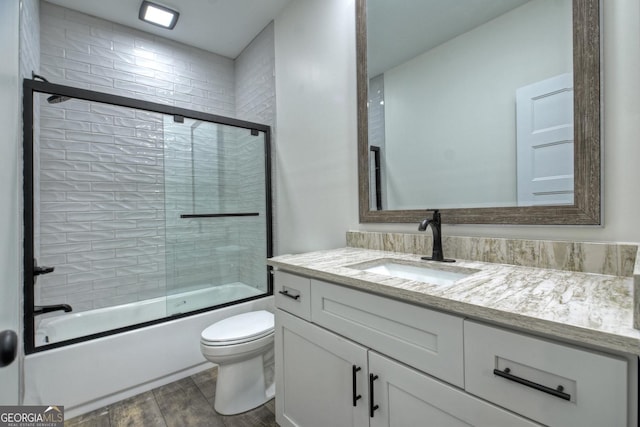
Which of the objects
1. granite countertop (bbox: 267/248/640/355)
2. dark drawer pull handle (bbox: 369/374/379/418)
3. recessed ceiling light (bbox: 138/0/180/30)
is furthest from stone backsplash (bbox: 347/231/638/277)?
recessed ceiling light (bbox: 138/0/180/30)

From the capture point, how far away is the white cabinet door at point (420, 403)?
69 cm

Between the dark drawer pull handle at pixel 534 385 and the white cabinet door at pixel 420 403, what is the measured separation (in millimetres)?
87

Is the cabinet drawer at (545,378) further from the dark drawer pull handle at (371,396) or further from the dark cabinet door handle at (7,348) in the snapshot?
the dark cabinet door handle at (7,348)

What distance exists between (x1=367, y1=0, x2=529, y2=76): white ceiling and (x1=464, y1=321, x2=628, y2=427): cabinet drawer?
4.11ft

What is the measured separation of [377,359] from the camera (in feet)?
3.05

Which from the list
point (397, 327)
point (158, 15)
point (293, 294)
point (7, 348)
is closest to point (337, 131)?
point (293, 294)

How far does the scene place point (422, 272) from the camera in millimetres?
1239

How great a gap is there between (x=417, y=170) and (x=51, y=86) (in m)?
2.12

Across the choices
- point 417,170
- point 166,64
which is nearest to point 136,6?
point 166,64

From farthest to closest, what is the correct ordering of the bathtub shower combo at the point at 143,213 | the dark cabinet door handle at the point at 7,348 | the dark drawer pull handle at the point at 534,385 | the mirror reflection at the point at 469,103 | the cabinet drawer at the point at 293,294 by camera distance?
the bathtub shower combo at the point at 143,213 → the cabinet drawer at the point at 293,294 → the mirror reflection at the point at 469,103 → the dark drawer pull handle at the point at 534,385 → the dark cabinet door handle at the point at 7,348

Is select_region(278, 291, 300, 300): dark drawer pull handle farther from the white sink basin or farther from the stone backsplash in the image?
the stone backsplash

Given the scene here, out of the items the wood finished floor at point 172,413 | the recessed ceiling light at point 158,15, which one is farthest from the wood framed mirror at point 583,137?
the recessed ceiling light at point 158,15

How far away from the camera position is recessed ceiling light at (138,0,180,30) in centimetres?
219

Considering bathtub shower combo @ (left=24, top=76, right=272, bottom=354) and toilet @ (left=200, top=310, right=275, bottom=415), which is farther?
bathtub shower combo @ (left=24, top=76, right=272, bottom=354)
